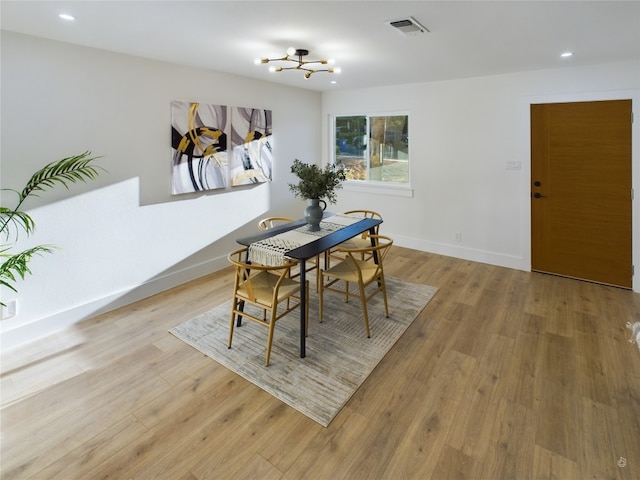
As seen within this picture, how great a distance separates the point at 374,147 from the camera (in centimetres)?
582

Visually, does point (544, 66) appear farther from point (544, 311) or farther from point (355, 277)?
point (355, 277)

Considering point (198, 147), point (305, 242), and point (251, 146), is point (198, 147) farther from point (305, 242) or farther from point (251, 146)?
point (305, 242)

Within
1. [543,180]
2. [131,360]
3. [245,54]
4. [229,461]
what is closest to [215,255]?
[131,360]

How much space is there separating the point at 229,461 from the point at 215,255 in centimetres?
302

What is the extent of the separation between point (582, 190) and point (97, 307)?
5.38m

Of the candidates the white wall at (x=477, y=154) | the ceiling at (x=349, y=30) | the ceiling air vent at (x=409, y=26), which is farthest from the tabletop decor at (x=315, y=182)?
the white wall at (x=477, y=154)

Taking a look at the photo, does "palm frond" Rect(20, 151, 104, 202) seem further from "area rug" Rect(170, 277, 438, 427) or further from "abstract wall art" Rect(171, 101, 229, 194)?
"area rug" Rect(170, 277, 438, 427)

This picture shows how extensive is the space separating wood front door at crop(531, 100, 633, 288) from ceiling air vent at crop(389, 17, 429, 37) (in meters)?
2.39

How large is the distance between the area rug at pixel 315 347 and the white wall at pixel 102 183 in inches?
39.6

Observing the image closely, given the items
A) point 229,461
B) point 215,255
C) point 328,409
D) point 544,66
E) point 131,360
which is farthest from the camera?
point 215,255

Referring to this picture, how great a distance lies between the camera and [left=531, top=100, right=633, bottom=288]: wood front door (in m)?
3.80

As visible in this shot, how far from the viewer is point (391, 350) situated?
9.16 ft

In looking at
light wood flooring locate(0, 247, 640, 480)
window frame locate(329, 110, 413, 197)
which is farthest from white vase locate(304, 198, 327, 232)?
window frame locate(329, 110, 413, 197)

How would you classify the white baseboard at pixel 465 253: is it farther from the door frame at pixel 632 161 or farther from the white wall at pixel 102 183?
→ the white wall at pixel 102 183
